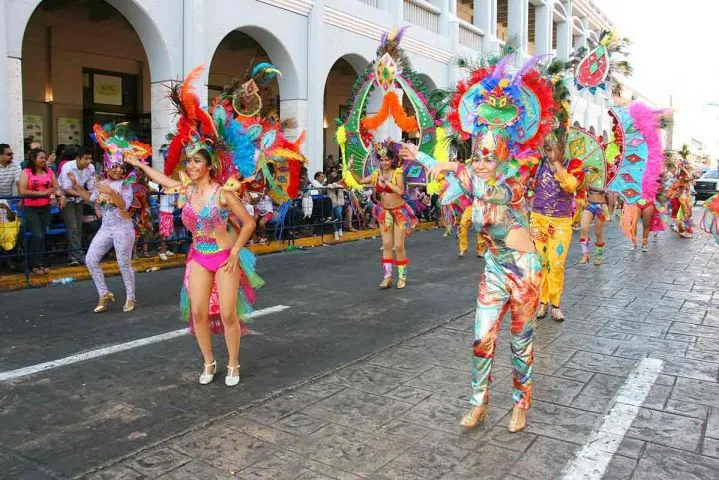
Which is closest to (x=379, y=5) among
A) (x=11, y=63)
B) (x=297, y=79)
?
(x=297, y=79)

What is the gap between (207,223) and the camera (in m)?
4.51

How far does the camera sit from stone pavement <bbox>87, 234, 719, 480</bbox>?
3338mm

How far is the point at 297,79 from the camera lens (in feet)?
48.4

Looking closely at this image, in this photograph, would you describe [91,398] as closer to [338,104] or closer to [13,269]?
[13,269]

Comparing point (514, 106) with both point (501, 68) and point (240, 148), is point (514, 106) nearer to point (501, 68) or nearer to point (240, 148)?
point (501, 68)

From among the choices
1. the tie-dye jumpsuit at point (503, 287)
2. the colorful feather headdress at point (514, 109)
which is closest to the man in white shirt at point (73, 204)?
the colorful feather headdress at point (514, 109)

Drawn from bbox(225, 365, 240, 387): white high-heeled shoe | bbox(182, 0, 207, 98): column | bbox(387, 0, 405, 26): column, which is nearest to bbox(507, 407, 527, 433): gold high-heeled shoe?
bbox(225, 365, 240, 387): white high-heeled shoe

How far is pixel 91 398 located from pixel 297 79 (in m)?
11.5

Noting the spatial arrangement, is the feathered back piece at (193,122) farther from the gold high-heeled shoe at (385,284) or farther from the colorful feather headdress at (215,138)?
the gold high-heeled shoe at (385,284)

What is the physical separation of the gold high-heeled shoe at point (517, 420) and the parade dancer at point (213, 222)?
2019 mm

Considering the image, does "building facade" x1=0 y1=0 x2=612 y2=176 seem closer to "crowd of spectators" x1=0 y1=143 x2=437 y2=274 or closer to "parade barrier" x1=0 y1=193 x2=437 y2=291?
"crowd of spectators" x1=0 y1=143 x2=437 y2=274

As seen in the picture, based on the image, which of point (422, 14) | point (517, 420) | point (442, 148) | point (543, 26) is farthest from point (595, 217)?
point (543, 26)

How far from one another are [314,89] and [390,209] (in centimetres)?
755

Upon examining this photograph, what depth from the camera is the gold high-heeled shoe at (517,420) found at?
3818 millimetres
